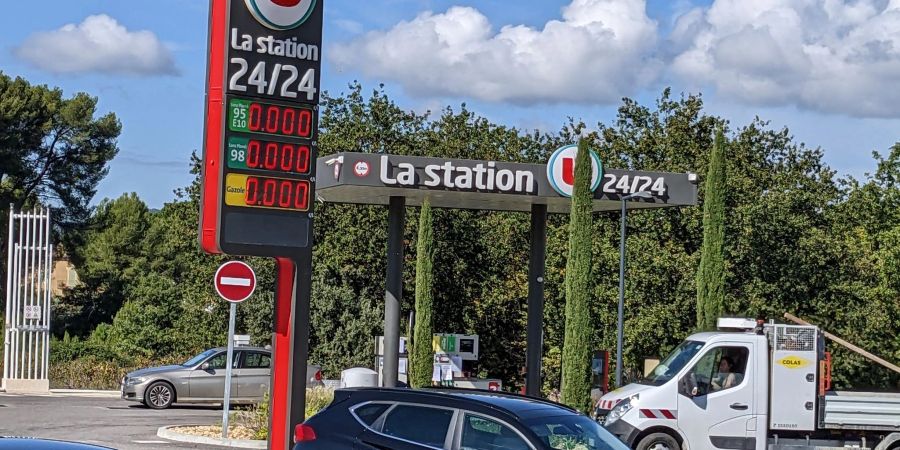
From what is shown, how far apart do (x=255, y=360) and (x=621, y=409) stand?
40.1 ft

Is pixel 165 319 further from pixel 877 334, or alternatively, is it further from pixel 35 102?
pixel 877 334

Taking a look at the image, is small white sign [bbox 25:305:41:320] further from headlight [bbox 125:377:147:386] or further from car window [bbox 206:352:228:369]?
car window [bbox 206:352:228:369]

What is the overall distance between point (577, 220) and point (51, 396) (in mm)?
15192

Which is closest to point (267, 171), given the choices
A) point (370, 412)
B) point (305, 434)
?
point (305, 434)

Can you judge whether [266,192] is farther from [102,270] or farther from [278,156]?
[102,270]

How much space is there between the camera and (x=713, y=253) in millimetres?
28594

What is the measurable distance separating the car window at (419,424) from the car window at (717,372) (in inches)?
327

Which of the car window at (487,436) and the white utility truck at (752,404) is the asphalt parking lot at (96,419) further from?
the car window at (487,436)

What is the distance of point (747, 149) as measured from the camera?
45.1 m

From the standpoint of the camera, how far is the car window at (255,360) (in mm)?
27172

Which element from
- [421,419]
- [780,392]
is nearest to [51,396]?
[780,392]

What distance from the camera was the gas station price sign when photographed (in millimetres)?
14352

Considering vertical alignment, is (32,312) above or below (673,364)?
below

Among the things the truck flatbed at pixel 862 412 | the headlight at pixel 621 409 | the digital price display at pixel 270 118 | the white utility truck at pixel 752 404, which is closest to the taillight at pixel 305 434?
the digital price display at pixel 270 118
